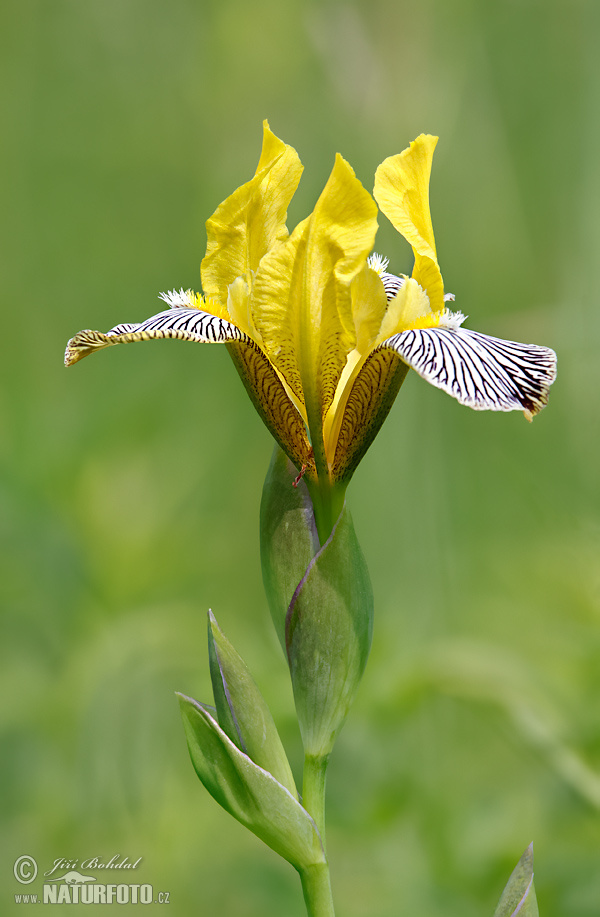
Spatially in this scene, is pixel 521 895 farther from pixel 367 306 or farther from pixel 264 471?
pixel 264 471

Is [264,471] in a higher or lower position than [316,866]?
higher

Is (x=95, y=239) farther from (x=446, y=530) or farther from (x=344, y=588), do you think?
(x=344, y=588)

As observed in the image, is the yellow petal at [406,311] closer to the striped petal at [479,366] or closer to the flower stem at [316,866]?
the striped petal at [479,366]

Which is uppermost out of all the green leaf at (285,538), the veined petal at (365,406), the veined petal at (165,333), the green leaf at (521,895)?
the veined petal at (165,333)

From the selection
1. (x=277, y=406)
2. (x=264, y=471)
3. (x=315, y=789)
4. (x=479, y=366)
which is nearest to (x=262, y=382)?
(x=277, y=406)

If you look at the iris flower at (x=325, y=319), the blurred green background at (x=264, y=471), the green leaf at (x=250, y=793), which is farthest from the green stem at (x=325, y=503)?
the blurred green background at (x=264, y=471)

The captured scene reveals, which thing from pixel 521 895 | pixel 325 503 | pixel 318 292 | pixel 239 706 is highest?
pixel 318 292

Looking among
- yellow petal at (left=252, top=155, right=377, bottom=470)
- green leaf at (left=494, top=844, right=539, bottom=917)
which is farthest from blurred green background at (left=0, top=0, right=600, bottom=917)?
yellow petal at (left=252, top=155, right=377, bottom=470)
